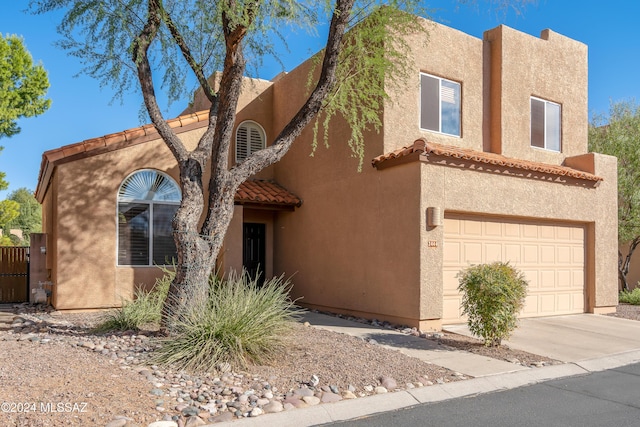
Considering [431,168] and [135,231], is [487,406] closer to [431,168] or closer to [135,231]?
[431,168]

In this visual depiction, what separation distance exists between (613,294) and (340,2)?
10203 mm

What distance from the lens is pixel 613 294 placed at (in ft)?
44.1

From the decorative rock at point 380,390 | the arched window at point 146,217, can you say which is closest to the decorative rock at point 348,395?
the decorative rock at point 380,390

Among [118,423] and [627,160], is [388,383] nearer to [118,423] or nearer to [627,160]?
[118,423]

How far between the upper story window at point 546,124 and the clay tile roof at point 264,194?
256 inches

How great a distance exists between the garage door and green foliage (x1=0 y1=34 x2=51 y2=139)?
14393mm

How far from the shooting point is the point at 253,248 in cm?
1480

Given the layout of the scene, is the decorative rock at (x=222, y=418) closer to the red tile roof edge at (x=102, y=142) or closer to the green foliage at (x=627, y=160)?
the red tile roof edge at (x=102, y=142)

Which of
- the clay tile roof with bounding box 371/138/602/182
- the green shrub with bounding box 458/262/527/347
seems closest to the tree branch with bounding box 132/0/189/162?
the clay tile roof with bounding box 371/138/602/182

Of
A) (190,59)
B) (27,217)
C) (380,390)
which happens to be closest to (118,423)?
(380,390)

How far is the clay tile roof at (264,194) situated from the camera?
1323 cm

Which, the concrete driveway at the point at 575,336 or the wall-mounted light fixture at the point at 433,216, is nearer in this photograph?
the concrete driveway at the point at 575,336

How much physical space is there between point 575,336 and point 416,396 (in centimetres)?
544


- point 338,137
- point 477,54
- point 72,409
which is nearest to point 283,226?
point 338,137
